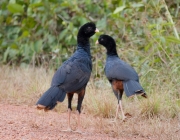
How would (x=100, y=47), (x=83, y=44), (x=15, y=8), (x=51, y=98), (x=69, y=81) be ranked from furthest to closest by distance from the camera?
(x=15, y=8), (x=100, y=47), (x=83, y=44), (x=69, y=81), (x=51, y=98)

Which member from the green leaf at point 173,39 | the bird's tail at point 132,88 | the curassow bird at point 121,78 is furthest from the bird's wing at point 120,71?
the green leaf at point 173,39

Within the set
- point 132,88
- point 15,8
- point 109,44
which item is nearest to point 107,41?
point 109,44

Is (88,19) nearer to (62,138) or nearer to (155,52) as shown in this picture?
(155,52)

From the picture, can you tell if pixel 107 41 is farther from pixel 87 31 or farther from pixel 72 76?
pixel 72 76

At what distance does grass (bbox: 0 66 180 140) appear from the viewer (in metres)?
6.63

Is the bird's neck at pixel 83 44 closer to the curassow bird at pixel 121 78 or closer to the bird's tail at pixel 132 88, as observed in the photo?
the curassow bird at pixel 121 78

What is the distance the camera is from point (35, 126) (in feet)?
21.4

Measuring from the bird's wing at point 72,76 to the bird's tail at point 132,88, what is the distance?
2.07 feet

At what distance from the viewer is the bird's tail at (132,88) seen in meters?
6.98

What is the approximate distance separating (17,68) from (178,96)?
4.28 m

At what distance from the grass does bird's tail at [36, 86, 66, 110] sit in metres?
0.75

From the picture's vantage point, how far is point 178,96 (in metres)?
8.30

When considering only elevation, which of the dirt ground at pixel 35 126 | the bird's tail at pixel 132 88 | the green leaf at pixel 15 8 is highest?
the green leaf at pixel 15 8

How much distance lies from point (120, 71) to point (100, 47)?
2.91 m
